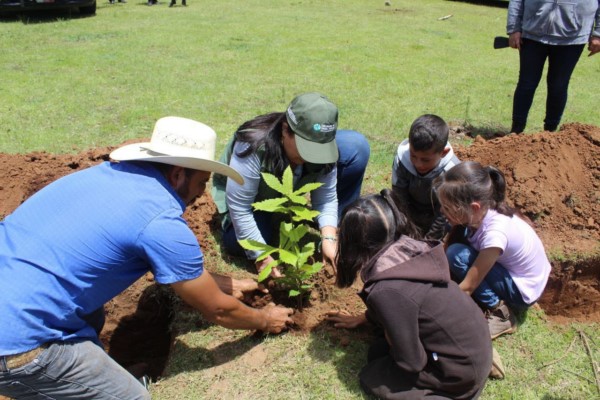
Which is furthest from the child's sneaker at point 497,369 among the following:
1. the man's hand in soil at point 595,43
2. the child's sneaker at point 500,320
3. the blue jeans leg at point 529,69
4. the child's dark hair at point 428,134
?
the man's hand in soil at point 595,43

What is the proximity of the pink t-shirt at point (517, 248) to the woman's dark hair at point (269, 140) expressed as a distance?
1186 millimetres

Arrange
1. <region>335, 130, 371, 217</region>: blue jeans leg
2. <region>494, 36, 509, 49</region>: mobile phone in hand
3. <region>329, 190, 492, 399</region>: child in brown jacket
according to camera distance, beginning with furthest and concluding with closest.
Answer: <region>494, 36, 509, 49</region>: mobile phone in hand, <region>335, 130, 371, 217</region>: blue jeans leg, <region>329, 190, 492, 399</region>: child in brown jacket

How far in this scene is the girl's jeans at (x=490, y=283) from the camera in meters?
2.90

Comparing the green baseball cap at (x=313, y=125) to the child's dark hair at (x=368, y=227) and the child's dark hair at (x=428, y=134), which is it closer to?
the child's dark hair at (x=368, y=227)

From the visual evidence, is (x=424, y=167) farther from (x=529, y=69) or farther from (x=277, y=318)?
(x=529, y=69)

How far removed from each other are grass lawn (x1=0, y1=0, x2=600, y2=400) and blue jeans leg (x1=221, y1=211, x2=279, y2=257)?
5.4 inches

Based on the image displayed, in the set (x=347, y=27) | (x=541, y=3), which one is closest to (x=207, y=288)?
(x=541, y=3)

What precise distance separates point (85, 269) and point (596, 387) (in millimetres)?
2557

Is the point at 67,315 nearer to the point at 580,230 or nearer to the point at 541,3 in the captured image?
the point at 580,230

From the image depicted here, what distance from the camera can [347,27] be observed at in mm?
11758

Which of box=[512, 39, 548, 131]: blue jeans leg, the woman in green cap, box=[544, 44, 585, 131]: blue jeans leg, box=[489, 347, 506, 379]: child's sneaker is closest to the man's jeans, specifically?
the woman in green cap

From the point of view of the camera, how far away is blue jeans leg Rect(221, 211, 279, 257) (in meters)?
3.46

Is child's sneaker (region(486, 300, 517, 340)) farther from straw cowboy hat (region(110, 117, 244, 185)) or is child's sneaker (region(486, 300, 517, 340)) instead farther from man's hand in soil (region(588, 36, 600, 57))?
man's hand in soil (region(588, 36, 600, 57))

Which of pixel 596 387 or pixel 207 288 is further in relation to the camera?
pixel 596 387
